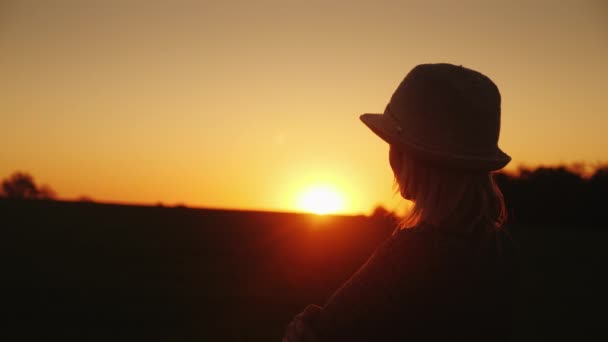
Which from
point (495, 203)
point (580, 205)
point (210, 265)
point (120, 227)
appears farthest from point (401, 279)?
point (580, 205)

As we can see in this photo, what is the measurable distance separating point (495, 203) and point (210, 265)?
1190cm

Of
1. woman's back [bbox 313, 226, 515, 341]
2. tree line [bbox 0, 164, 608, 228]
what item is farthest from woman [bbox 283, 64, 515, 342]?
tree line [bbox 0, 164, 608, 228]

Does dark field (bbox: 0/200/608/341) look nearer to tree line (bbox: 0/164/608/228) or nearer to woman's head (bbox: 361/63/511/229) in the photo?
woman's head (bbox: 361/63/511/229)

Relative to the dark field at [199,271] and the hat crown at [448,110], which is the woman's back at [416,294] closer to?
the hat crown at [448,110]

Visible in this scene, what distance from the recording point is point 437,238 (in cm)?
131

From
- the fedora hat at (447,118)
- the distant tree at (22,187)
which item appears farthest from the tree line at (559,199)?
the distant tree at (22,187)

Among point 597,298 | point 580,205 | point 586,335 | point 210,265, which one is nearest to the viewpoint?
point 586,335

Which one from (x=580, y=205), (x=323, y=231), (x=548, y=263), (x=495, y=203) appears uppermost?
(x=580, y=205)

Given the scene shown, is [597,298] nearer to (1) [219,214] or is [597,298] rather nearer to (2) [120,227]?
(1) [219,214]

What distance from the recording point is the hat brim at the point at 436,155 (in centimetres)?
140

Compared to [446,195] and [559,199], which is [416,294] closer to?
[446,195]

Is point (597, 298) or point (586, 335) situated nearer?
point (586, 335)

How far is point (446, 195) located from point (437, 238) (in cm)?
14

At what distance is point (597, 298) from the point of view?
11742 millimetres
